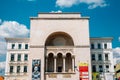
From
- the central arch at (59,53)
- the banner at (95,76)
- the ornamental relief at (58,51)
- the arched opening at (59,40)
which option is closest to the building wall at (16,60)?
the central arch at (59,53)

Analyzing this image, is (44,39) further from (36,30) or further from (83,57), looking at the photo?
(83,57)

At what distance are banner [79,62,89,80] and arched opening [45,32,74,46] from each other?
6.25 meters

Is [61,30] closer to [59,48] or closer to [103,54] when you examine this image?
[59,48]

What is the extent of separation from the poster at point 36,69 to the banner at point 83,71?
9.09 metres

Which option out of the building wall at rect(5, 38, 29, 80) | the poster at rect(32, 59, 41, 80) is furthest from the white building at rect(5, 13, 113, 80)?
the building wall at rect(5, 38, 29, 80)

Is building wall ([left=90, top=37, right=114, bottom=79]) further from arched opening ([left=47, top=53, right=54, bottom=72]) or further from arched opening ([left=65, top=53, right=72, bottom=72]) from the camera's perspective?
arched opening ([left=47, top=53, right=54, bottom=72])

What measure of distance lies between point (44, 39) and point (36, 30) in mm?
2816

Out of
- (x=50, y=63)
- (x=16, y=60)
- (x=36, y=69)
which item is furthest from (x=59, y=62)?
(x=16, y=60)

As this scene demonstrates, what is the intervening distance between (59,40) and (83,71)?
32.5ft

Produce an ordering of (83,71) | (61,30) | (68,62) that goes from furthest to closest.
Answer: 1. (68,62)
2. (61,30)
3. (83,71)

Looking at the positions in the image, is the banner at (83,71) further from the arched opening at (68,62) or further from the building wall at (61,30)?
the arched opening at (68,62)

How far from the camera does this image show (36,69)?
49000 mm

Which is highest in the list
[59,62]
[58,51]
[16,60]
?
[58,51]

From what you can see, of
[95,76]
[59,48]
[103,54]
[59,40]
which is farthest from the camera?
[103,54]
